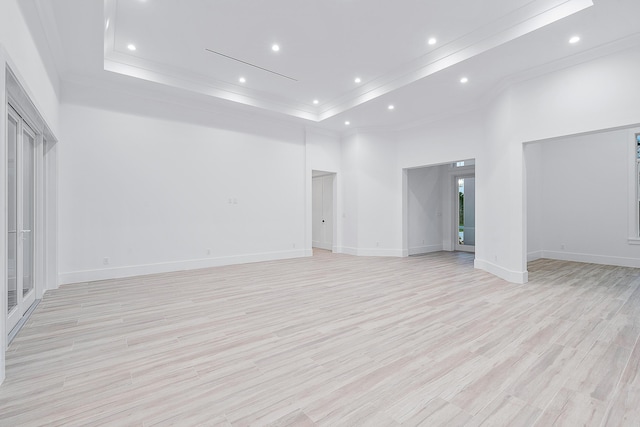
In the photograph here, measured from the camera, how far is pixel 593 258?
712 centimetres

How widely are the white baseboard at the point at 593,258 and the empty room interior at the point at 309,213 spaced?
0.12 ft

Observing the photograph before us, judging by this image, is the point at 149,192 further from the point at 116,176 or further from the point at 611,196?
the point at 611,196

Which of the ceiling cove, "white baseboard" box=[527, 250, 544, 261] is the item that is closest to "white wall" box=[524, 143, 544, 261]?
"white baseboard" box=[527, 250, 544, 261]

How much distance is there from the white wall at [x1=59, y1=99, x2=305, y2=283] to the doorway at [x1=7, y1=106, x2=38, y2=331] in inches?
51.8

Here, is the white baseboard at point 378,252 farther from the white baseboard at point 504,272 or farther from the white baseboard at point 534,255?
the white baseboard at point 534,255

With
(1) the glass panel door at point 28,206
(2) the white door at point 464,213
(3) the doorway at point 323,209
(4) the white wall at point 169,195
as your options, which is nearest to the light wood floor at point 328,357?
(1) the glass panel door at point 28,206

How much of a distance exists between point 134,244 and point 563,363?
6563mm

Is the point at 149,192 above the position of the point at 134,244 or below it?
above

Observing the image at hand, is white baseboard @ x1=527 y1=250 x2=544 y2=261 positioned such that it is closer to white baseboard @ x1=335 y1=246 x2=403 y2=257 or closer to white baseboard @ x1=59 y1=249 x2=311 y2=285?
white baseboard @ x1=335 y1=246 x2=403 y2=257

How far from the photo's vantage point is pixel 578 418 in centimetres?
179

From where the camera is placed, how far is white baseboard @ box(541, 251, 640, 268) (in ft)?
21.5

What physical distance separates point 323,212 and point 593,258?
7125 millimetres

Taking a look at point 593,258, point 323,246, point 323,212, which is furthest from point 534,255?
point 323,212

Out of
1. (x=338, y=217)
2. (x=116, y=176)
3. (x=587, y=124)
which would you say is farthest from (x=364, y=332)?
Result: (x=338, y=217)
